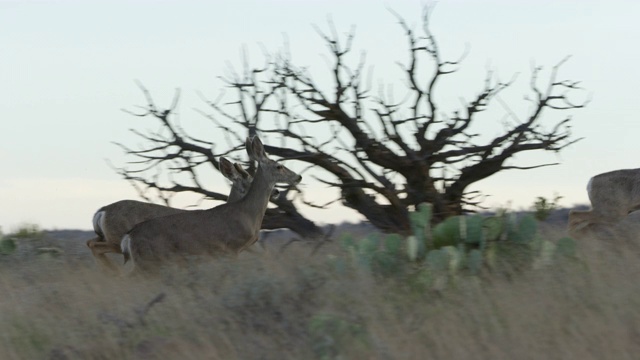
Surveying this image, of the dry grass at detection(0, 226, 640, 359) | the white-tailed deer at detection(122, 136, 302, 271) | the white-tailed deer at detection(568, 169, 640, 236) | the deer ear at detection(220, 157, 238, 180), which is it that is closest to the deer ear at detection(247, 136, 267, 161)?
the white-tailed deer at detection(122, 136, 302, 271)

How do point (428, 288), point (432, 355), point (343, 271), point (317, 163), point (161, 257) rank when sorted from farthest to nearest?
point (317, 163) < point (161, 257) < point (343, 271) < point (428, 288) < point (432, 355)

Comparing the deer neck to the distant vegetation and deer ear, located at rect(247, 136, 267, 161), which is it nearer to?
deer ear, located at rect(247, 136, 267, 161)

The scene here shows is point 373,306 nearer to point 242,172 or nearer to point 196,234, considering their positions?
point 196,234

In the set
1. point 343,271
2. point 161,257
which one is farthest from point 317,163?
point 343,271

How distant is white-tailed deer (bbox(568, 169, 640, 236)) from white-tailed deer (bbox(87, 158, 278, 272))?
5857 millimetres

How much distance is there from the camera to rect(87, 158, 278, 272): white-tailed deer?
1529 centimetres

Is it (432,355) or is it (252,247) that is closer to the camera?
(432,355)

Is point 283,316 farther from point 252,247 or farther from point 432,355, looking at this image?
point 252,247

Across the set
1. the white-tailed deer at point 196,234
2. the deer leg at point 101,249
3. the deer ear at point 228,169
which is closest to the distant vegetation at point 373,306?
the white-tailed deer at point 196,234

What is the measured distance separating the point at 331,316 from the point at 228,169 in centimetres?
690

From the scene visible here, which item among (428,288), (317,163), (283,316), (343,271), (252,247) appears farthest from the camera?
(317,163)

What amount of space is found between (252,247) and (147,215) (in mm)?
1615

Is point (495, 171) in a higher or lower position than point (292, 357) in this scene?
higher

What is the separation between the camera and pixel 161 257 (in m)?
12.7
